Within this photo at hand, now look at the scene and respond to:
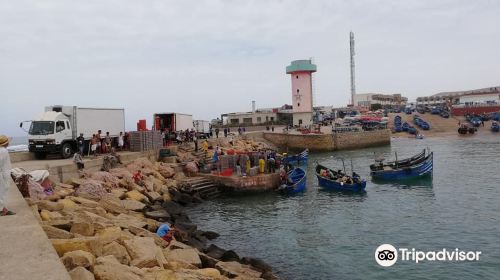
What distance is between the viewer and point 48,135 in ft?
87.7

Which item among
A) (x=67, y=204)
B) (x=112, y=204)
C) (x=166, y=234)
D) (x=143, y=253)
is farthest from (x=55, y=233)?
(x=112, y=204)

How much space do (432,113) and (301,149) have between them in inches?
2382

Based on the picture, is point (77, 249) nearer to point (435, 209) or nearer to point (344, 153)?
point (435, 209)

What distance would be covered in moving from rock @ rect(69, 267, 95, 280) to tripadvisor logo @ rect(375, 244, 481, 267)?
11216mm

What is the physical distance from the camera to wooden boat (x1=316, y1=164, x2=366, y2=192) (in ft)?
95.7

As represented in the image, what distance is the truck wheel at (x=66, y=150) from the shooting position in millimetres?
27456

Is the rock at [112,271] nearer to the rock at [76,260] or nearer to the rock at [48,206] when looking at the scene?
the rock at [76,260]

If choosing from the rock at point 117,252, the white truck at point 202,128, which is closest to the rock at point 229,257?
the rock at point 117,252

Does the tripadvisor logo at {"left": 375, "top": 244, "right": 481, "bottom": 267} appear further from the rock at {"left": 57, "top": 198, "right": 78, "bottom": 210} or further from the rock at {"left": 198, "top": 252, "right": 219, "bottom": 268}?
the rock at {"left": 57, "top": 198, "right": 78, "bottom": 210}

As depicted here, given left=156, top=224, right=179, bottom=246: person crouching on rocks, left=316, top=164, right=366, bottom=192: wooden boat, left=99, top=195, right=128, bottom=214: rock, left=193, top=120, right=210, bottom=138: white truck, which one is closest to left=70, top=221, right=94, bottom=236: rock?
left=156, top=224, right=179, bottom=246: person crouching on rocks

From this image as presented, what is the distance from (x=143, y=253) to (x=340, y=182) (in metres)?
20.2

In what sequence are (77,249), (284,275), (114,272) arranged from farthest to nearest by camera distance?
1. (284,275)
2. (77,249)
3. (114,272)

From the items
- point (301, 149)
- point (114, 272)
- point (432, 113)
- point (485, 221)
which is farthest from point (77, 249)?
point (432, 113)

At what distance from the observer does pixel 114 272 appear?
9.05m
